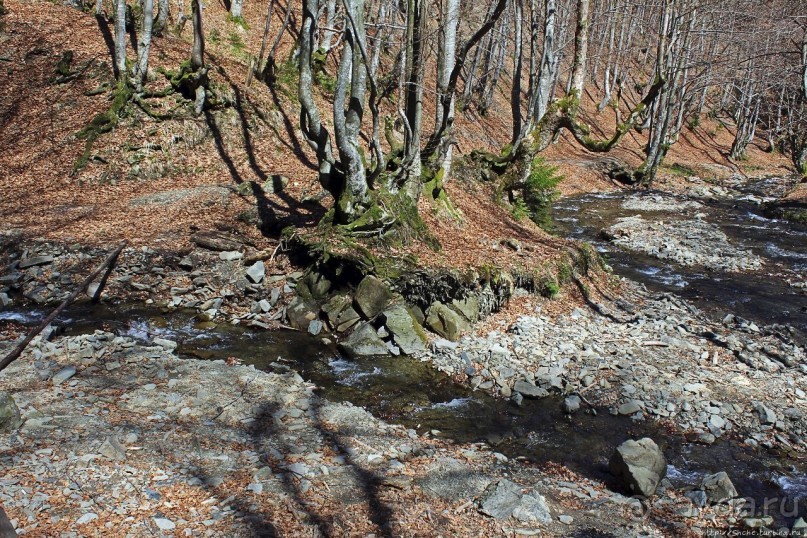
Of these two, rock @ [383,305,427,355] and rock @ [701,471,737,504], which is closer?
rock @ [701,471,737,504]

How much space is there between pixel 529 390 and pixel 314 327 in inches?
153

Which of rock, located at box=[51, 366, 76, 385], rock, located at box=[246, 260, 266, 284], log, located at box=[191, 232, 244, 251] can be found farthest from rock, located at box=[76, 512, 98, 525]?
log, located at box=[191, 232, 244, 251]

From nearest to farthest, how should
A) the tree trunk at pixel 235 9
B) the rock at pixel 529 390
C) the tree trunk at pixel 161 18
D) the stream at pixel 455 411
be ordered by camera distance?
the stream at pixel 455 411 < the rock at pixel 529 390 < the tree trunk at pixel 161 18 < the tree trunk at pixel 235 9

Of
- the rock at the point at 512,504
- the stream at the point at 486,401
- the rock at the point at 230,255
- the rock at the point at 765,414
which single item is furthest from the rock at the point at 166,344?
the rock at the point at 765,414

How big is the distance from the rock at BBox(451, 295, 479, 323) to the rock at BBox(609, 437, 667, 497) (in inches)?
163

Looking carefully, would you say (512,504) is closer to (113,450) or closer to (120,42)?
(113,450)

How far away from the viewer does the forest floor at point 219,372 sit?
4906mm

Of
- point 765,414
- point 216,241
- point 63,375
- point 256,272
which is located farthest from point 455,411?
point 216,241

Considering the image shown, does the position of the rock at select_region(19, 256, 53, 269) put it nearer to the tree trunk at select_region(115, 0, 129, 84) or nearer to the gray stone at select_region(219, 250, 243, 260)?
the gray stone at select_region(219, 250, 243, 260)

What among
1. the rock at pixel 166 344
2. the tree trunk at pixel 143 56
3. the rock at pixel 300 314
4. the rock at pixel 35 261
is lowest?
the rock at pixel 300 314

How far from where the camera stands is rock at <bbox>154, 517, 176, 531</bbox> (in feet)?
14.4

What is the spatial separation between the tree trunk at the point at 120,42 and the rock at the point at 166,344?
11264 mm

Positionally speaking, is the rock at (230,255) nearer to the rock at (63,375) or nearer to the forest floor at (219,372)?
the forest floor at (219,372)

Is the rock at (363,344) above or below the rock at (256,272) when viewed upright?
below
